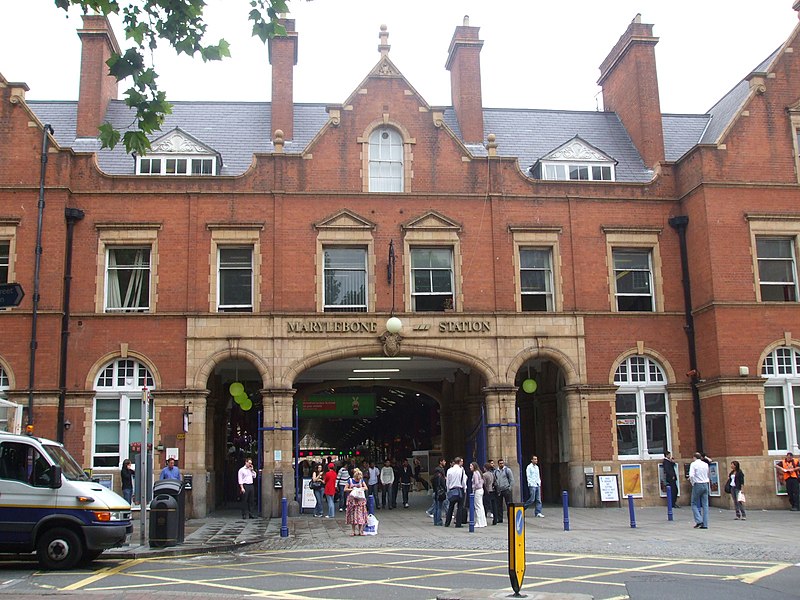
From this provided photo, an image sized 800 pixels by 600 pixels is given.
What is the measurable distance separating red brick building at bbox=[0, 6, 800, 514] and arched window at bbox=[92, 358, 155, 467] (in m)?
0.06

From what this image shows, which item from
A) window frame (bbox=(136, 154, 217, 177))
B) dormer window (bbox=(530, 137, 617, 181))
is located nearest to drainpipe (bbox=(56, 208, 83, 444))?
window frame (bbox=(136, 154, 217, 177))

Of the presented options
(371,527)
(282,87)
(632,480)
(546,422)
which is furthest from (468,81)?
(371,527)

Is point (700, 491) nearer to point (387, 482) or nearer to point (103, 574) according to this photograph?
point (387, 482)

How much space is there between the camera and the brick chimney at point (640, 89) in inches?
1256

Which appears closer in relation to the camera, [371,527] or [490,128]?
[371,527]

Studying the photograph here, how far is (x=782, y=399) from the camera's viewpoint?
1093 inches

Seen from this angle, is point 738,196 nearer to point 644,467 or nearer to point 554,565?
point 644,467

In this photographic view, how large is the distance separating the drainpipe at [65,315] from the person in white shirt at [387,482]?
9968mm

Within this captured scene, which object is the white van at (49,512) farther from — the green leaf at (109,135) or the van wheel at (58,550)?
the green leaf at (109,135)

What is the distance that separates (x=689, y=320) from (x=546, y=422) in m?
6.19

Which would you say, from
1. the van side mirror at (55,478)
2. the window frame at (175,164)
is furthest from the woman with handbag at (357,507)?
the window frame at (175,164)

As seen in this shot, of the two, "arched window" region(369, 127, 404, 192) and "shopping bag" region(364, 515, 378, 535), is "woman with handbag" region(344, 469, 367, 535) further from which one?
"arched window" region(369, 127, 404, 192)

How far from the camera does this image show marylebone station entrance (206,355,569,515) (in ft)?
91.4

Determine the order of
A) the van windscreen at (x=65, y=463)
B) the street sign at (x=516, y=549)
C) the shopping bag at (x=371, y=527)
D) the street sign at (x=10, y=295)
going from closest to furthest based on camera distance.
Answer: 1. the street sign at (x=516, y=549)
2. the street sign at (x=10, y=295)
3. the van windscreen at (x=65, y=463)
4. the shopping bag at (x=371, y=527)
